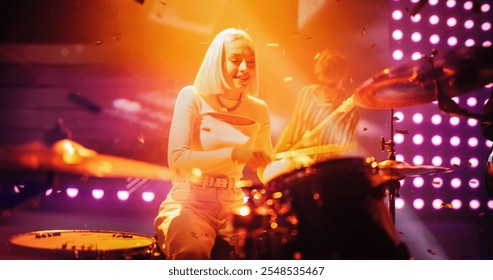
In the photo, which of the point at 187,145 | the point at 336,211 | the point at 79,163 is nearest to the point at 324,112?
the point at 187,145

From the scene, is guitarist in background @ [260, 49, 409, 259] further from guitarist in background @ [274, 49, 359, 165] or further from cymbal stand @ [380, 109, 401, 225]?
guitarist in background @ [274, 49, 359, 165]

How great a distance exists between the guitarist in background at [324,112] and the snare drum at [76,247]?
3.87 ft

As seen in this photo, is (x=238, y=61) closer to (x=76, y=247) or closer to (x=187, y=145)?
(x=187, y=145)

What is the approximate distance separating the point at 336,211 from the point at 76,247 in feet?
3.38

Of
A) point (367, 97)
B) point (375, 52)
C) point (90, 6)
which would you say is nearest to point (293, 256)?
point (367, 97)

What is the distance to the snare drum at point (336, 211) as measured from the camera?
5.94 feet

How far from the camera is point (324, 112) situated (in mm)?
2971

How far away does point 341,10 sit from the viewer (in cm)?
312

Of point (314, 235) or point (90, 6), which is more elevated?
point (90, 6)

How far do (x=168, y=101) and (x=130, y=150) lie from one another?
0.39 metres

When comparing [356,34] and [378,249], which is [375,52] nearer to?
[356,34]

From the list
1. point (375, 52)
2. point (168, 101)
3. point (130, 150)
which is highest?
point (375, 52)

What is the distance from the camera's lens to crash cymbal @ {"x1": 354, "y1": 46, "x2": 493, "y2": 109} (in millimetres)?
2139

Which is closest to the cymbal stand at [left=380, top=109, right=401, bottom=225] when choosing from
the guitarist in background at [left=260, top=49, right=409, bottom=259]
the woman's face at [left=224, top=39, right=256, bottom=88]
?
the guitarist in background at [left=260, top=49, right=409, bottom=259]
